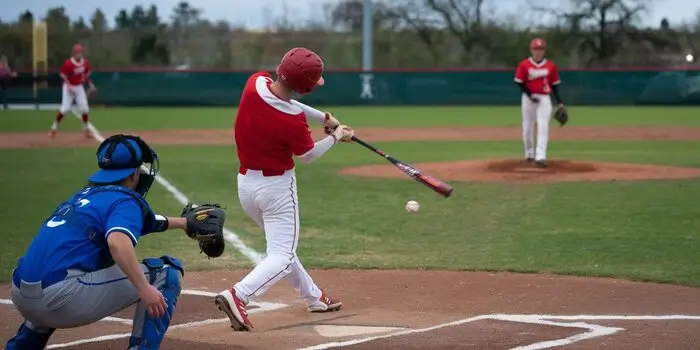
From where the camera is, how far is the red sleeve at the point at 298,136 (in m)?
6.86

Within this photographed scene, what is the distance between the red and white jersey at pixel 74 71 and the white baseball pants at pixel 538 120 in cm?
1150

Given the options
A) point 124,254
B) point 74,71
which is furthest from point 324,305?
point 74,71

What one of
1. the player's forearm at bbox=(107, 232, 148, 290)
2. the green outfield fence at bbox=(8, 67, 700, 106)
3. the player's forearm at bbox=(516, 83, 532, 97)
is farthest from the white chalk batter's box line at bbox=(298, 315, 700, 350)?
the green outfield fence at bbox=(8, 67, 700, 106)

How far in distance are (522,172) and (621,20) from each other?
35.0 m

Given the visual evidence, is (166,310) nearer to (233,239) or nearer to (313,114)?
(313,114)

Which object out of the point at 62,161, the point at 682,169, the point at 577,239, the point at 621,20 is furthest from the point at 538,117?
the point at 621,20

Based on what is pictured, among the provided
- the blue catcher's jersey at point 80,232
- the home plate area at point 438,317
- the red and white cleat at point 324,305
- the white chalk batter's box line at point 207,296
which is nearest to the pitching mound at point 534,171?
the home plate area at point 438,317

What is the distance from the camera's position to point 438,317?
724cm

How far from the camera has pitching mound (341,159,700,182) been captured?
1644cm

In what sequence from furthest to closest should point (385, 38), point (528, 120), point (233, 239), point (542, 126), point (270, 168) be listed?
point (385, 38), point (528, 120), point (542, 126), point (233, 239), point (270, 168)

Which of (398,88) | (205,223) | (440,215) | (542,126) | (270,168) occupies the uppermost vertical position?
(270,168)

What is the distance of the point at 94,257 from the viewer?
5309 millimetres

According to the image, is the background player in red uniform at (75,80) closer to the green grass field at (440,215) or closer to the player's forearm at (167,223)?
the green grass field at (440,215)

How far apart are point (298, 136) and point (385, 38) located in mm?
45207
